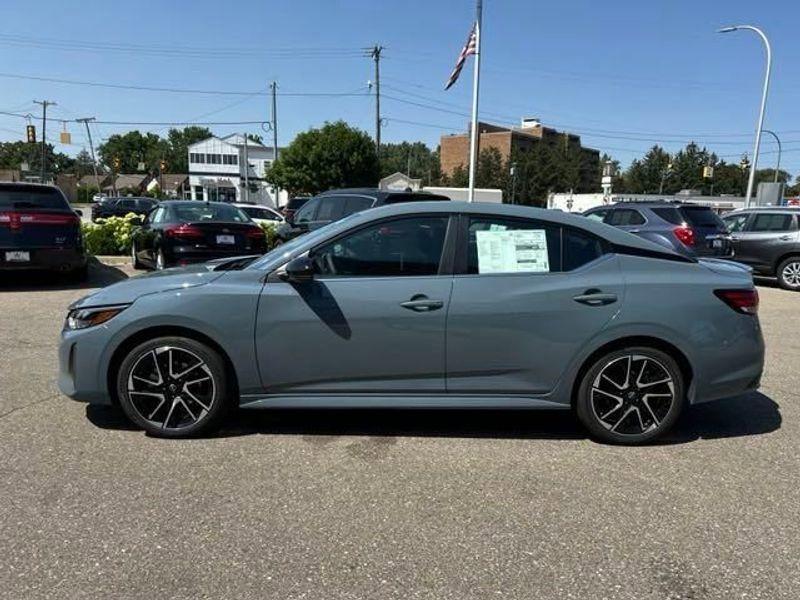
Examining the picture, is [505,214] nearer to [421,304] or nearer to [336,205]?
[421,304]

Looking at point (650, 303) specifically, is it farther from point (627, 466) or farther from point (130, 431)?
point (130, 431)

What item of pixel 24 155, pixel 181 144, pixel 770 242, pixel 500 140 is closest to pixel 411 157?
pixel 500 140

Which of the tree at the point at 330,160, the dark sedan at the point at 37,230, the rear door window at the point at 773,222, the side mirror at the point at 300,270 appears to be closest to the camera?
the side mirror at the point at 300,270

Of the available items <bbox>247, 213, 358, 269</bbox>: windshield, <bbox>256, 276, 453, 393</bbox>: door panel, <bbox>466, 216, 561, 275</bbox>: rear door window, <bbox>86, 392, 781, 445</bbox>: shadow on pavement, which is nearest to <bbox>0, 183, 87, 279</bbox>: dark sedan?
<bbox>86, 392, 781, 445</bbox>: shadow on pavement

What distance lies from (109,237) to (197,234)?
472 centimetres

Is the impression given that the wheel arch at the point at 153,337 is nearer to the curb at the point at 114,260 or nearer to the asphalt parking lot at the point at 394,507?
the asphalt parking lot at the point at 394,507

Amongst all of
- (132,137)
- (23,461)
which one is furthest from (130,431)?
(132,137)

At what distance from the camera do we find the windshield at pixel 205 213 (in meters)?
10.8

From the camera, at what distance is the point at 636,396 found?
421 cm

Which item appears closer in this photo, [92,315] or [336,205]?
[92,315]

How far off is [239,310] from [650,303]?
8.66ft

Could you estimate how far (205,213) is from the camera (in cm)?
1107

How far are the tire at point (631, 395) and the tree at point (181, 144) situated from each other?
490ft

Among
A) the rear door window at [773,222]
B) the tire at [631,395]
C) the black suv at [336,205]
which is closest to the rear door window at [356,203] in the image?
the black suv at [336,205]
